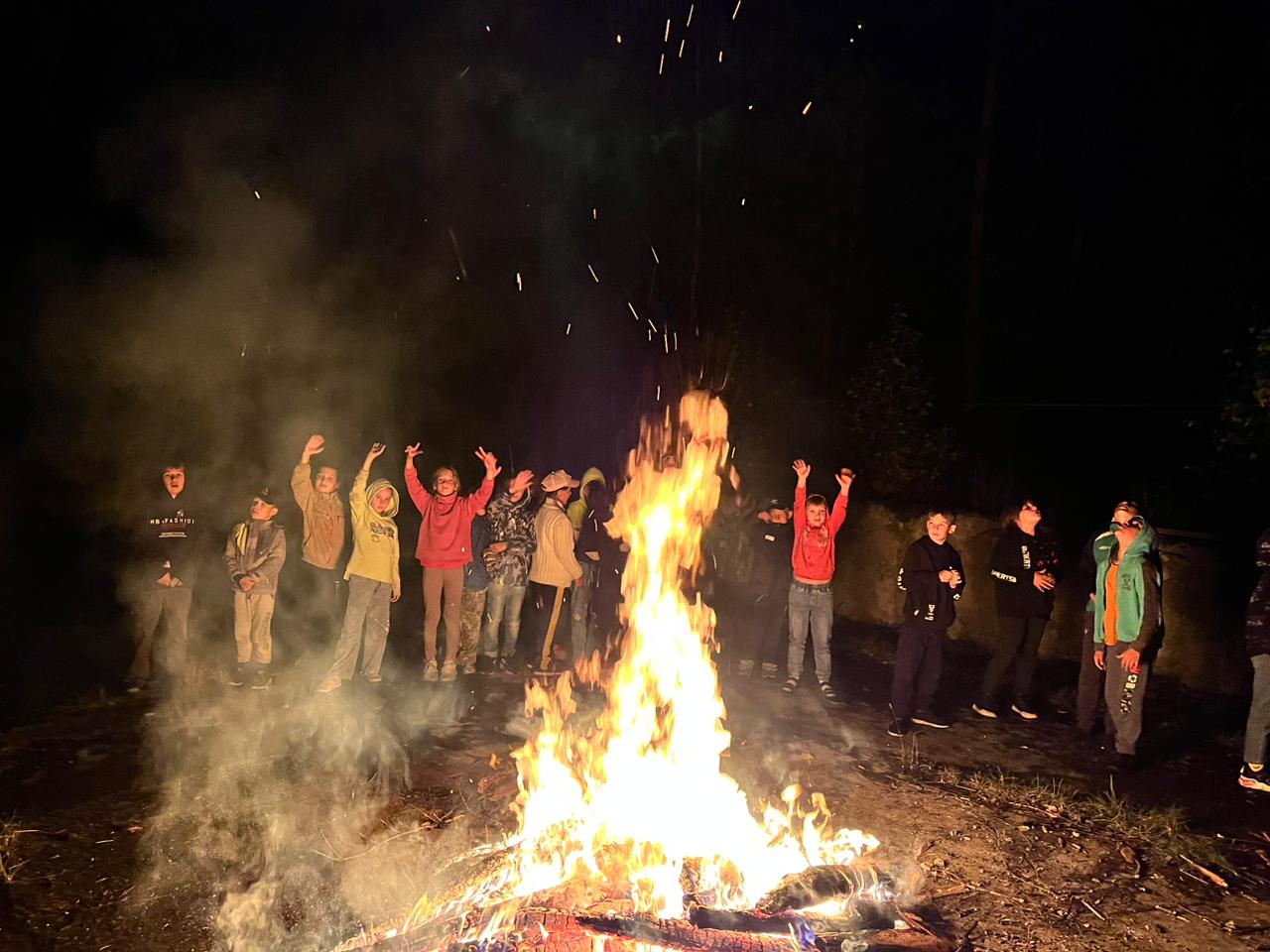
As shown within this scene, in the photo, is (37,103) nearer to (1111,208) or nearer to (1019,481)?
(1019,481)

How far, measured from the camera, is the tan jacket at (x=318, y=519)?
329 inches

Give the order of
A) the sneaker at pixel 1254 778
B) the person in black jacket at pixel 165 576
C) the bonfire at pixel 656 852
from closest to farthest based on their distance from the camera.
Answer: the bonfire at pixel 656 852 < the sneaker at pixel 1254 778 < the person in black jacket at pixel 165 576

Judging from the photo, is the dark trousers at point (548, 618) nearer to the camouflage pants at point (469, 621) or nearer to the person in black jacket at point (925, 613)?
the camouflage pants at point (469, 621)

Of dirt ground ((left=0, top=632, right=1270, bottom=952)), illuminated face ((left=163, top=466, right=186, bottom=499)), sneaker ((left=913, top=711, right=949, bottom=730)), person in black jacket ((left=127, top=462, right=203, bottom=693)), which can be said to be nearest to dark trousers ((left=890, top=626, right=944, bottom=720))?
sneaker ((left=913, top=711, right=949, bottom=730))

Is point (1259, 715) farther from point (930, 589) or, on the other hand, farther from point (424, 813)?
point (424, 813)

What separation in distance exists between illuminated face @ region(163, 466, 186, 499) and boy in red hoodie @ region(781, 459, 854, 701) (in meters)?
5.43

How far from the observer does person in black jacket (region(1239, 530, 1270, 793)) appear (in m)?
6.28

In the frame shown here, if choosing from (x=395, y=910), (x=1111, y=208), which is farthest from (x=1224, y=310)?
(x=395, y=910)

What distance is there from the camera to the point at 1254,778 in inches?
257

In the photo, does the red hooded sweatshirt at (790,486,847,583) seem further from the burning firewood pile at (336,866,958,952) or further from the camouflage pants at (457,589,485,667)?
the burning firewood pile at (336,866,958,952)

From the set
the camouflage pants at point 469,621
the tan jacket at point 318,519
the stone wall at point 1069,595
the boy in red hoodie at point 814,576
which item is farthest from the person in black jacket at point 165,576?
the stone wall at point 1069,595

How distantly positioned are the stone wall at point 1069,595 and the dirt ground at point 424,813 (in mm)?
1064

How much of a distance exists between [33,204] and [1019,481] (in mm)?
12246

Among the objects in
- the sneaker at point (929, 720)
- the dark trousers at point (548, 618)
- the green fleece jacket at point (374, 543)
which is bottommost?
the sneaker at point (929, 720)
